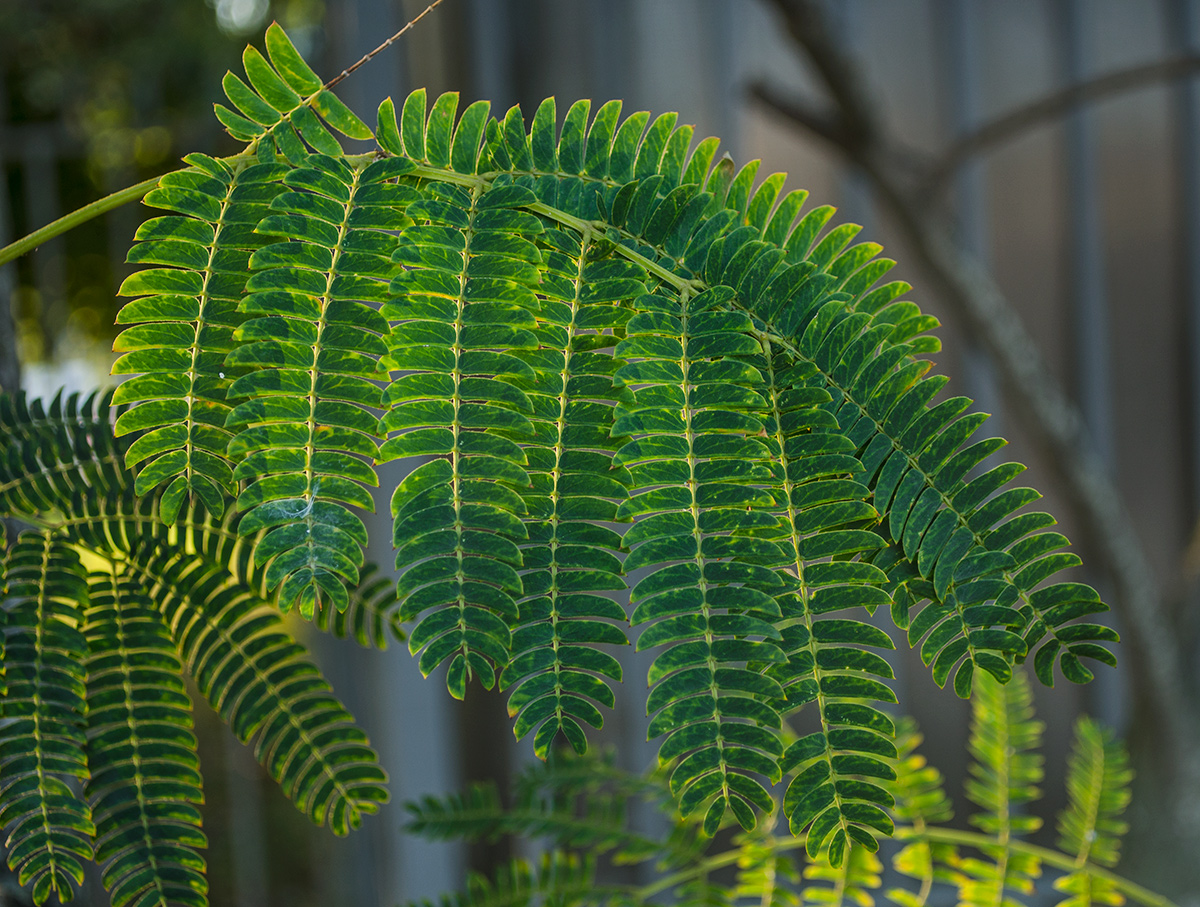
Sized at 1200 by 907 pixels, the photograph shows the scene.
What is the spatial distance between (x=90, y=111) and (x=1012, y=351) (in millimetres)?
1533

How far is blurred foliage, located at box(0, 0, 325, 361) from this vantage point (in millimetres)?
1457

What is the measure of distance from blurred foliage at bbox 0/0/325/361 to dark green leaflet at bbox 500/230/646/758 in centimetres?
141

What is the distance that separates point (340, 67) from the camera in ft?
5.16

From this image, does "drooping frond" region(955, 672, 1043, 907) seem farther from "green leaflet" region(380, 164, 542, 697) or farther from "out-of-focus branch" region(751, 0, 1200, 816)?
"out-of-focus branch" region(751, 0, 1200, 816)

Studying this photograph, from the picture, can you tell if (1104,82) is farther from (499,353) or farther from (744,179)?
(499,353)

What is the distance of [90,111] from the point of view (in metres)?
1.48

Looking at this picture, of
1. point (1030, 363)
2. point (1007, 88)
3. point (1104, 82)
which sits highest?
point (1007, 88)

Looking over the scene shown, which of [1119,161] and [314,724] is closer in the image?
[314,724]

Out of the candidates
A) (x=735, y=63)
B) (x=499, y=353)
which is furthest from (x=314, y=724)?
(x=735, y=63)

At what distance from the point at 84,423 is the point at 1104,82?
1.18 meters

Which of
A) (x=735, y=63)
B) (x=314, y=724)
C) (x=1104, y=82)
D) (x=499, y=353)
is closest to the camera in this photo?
(x=499, y=353)

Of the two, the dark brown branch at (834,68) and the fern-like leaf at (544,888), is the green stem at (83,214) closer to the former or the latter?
the fern-like leaf at (544,888)

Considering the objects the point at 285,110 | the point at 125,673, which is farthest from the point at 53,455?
the point at 285,110

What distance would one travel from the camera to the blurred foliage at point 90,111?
146cm
